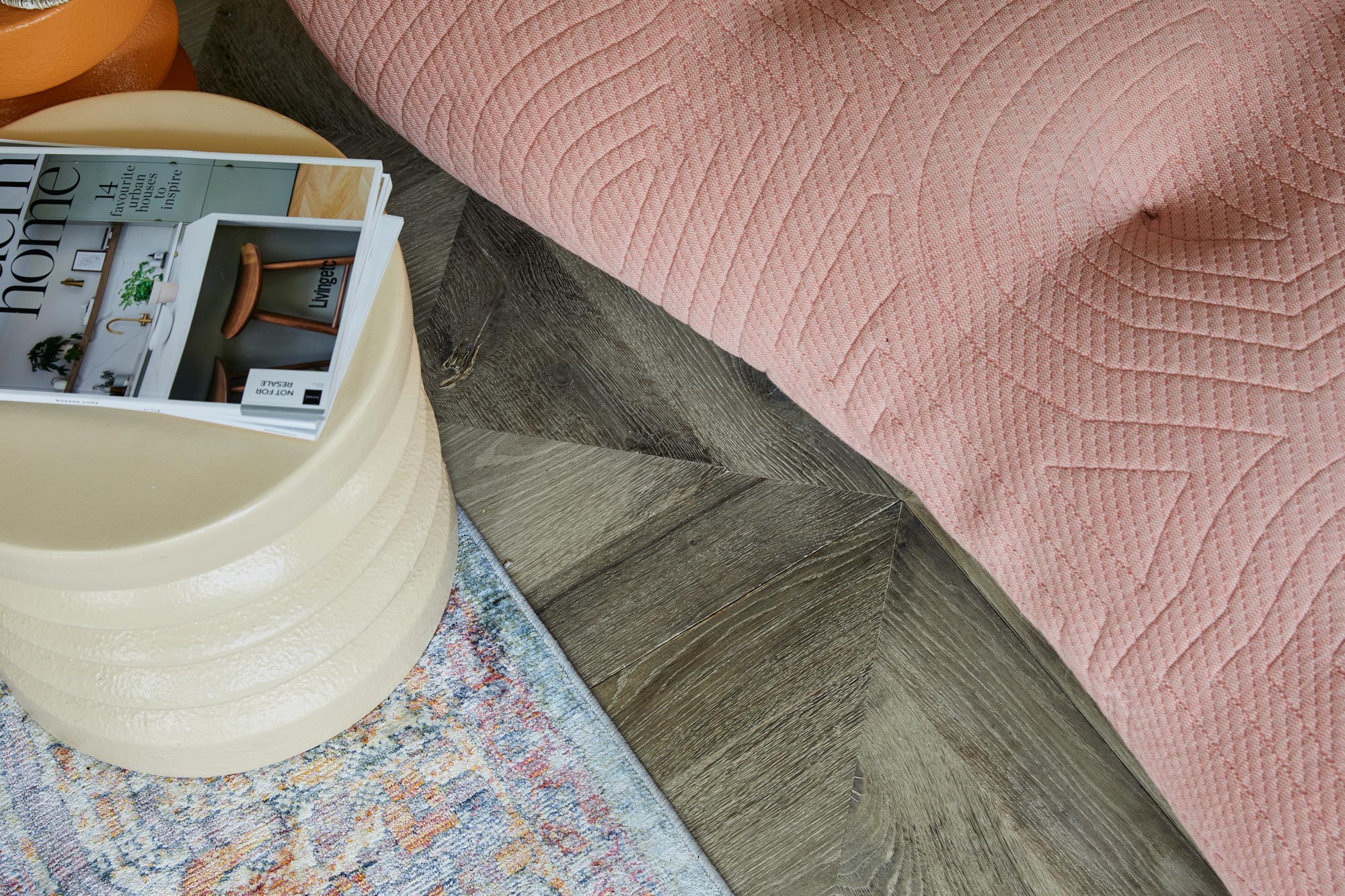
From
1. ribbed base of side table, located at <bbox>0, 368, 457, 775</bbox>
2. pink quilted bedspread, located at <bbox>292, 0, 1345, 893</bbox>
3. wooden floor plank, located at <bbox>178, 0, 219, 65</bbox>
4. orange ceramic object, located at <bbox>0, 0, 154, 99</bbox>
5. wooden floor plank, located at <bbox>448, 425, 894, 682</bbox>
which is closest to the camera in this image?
pink quilted bedspread, located at <bbox>292, 0, 1345, 893</bbox>

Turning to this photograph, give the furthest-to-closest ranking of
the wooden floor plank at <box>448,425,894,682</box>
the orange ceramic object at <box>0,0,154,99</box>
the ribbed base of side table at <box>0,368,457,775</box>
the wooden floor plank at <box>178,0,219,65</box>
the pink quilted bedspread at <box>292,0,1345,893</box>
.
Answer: the wooden floor plank at <box>178,0,219,65</box>, the wooden floor plank at <box>448,425,894,682</box>, the orange ceramic object at <box>0,0,154,99</box>, the ribbed base of side table at <box>0,368,457,775</box>, the pink quilted bedspread at <box>292,0,1345,893</box>

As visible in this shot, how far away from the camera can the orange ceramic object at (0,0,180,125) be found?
3.01ft

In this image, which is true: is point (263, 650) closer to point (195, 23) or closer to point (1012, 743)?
point (1012, 743)

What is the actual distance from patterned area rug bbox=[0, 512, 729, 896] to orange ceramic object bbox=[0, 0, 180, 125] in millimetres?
505

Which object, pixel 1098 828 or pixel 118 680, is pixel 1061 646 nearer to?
pixel 1098 828

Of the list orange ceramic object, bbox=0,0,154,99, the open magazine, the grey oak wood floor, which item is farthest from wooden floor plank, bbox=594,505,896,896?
orange ceramic object, bbox=0,0,154,99

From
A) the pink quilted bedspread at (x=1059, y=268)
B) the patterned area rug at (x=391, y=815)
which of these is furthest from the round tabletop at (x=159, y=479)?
the patterned area rug at (x=391, y=815)

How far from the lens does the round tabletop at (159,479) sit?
0.56 m

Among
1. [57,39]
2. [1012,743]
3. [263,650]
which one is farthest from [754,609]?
[57,39]

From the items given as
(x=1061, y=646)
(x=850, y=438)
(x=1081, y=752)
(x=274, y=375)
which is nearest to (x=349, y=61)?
(x=274, y=375)

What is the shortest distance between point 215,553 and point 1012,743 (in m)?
0.63

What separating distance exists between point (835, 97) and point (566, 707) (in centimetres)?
51

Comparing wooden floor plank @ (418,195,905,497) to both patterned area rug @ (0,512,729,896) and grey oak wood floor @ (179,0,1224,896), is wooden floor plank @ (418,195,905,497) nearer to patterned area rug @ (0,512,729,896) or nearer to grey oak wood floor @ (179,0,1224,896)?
grey oak wood floor @ (179,0,1224,896)

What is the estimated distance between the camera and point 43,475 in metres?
0.57
